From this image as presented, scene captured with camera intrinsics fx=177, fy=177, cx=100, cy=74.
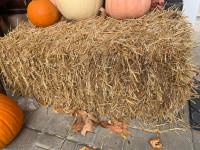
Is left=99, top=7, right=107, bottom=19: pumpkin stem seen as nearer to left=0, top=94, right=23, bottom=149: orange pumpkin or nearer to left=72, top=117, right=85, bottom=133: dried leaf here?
left=72, top=117, right=85, bottom=133: dried leaf

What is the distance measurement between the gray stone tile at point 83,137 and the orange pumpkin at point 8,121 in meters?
0.58

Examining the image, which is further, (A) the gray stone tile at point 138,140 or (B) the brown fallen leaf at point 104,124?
(B) the brown fallen leaf at point 104,124

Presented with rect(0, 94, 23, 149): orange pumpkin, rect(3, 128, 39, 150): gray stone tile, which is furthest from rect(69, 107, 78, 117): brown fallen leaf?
rect(0, 94, 23, 149): orange pumpkin

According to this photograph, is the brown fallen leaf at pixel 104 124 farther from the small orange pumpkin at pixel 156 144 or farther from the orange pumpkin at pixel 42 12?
the orange pumpkin at pixel 42 12

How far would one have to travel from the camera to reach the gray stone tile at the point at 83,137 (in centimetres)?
193

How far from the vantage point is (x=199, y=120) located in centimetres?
203

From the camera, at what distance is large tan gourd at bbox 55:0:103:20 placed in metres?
2.19

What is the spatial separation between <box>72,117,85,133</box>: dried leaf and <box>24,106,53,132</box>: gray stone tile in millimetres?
359

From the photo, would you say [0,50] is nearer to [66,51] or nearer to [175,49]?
[66,51]

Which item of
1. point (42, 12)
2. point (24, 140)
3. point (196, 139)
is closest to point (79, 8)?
point (42, 12)

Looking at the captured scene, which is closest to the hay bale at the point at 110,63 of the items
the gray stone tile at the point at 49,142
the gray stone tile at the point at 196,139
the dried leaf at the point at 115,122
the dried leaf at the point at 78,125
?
the dried leaf at the point at 115,122

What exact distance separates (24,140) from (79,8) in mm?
1692

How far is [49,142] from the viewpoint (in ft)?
6.40

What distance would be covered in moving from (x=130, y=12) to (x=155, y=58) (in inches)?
30.6
